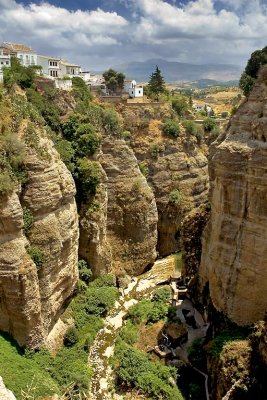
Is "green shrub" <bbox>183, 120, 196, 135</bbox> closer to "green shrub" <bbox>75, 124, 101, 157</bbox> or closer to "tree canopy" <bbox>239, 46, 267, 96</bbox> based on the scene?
"green shrub" <bbox>75, 124, 101, 157</bbox>

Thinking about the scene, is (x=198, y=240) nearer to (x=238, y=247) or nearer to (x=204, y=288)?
(x=204, y=288)

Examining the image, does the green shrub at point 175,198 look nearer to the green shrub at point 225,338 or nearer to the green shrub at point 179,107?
the green shrub at point 179,107

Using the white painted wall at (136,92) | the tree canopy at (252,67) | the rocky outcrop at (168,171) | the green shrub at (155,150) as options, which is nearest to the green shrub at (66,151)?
the rocky outcrop at (168,171)

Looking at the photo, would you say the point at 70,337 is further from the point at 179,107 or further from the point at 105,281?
the point at 179,107

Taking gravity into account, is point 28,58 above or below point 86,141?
above

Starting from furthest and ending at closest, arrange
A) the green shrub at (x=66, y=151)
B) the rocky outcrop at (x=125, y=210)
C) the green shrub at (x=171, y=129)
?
the green shrub at (x=171, y=129) < the rocky outcrop at (x=125, y=210) < the green shrub at (x=66, y=151)

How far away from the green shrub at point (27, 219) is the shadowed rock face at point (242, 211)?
37.0ft

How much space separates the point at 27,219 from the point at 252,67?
729 inches

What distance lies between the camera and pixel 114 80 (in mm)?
55250

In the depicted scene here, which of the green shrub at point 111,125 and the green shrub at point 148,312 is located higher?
the green shrub at point 111,125

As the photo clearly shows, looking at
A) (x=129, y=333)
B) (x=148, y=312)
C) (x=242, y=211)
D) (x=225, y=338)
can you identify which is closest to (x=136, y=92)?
(x=148, y=312)

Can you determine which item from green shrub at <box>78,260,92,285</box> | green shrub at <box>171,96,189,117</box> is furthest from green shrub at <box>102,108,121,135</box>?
green shrub at <box>171,96,189,117</box>

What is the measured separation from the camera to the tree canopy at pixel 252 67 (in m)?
25.1

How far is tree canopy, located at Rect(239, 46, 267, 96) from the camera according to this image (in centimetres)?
2508
